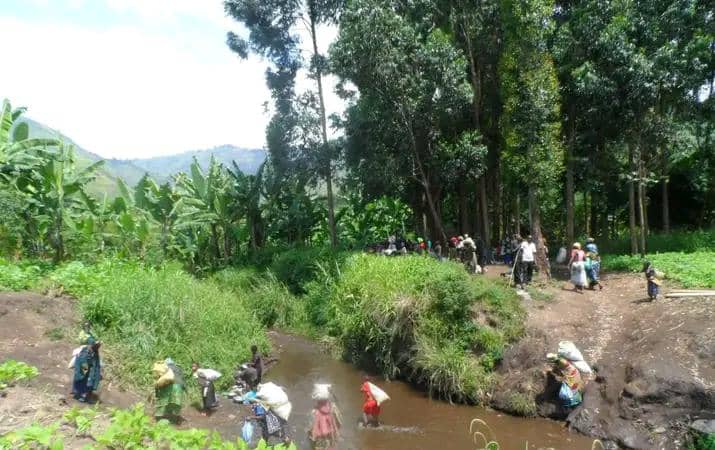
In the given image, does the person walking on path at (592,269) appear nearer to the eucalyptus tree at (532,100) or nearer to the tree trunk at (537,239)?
the tree trunk at (537,239)

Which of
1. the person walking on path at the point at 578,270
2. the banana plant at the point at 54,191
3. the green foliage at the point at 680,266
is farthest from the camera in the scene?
the banana plant at the point at 54,191

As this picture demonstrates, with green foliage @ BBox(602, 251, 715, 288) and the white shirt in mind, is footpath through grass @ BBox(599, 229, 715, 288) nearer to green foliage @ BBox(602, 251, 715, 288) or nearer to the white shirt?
green foliage @ BBox(602, 251, 715, 288)

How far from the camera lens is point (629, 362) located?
36.5ft

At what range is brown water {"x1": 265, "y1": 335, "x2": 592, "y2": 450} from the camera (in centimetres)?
1007

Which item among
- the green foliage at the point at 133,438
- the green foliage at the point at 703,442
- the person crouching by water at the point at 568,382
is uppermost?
the green foliage at the point at 133,438

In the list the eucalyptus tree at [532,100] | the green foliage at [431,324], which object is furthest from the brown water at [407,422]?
the eucalyptus tree at [532,100]

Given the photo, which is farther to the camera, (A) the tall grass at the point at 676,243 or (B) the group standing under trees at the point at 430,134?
(A) the tall grass at the point at 676,243

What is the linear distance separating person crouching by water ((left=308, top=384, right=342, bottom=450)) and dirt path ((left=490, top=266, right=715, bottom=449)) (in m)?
4.40

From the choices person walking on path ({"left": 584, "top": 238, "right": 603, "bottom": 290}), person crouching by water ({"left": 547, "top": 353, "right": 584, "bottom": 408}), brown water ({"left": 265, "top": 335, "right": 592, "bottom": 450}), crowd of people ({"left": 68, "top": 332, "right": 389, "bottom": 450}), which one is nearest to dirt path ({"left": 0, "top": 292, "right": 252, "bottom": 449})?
crowd of people ({"left": 68, "top": 332, "right": 389, "bottom": 450})

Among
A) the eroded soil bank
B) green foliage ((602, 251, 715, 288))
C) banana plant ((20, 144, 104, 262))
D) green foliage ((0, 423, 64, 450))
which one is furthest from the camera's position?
banana plant ((20, 144, 104, 262))

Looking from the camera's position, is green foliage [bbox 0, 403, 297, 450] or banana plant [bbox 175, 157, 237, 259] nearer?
green foliage [bbox 0, 403, 297, 450]

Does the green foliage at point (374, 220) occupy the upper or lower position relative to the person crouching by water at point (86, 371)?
upper

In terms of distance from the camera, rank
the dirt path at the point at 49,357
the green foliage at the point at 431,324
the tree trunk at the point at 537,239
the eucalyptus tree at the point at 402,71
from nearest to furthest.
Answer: the dirt path at the point at 49,357 < the green foliage at the point at 431,324 < the tree trunk at the point at 537,239 < the eucalyptus tree at the point at 402,71

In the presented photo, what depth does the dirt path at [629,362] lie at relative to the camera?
32.2 feet
